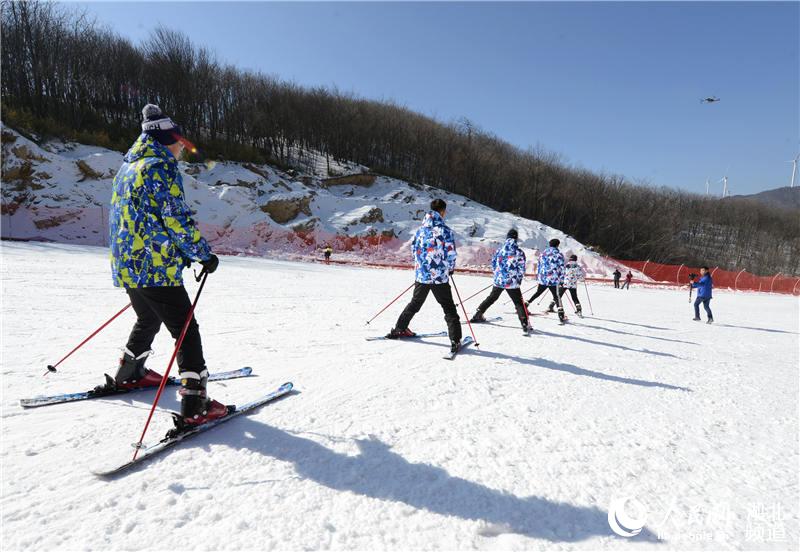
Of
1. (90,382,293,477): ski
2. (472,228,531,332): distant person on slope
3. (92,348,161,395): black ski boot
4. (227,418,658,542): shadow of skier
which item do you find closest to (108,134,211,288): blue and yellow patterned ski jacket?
(92,348,161,395): black ski boot

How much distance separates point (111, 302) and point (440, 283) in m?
5.63

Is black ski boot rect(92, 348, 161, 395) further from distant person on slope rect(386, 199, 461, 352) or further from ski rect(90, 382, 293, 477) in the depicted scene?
distant person on slope rect(386, 199, 461, 352)

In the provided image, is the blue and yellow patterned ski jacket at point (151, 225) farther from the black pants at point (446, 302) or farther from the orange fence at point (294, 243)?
the orange fence at point (294, 243)

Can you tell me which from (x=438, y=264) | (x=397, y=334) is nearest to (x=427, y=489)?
(x=438, y=264)

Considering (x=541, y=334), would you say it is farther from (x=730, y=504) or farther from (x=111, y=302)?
(x=111, y=302)

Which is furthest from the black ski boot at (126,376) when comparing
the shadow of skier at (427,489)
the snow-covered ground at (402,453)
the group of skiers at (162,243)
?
the shadow of skier at (427,489)

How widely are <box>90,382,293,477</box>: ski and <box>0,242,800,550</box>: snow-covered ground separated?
0.06 m

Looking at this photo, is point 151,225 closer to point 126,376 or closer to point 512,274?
point 126,376

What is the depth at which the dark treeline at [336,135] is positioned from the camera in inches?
1074

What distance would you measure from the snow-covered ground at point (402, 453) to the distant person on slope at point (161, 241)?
521 millimetres

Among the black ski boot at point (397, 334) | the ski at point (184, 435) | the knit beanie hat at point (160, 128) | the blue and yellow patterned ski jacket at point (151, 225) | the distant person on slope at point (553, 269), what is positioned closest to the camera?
the ski at point (184, 435)

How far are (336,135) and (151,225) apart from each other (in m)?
40.9

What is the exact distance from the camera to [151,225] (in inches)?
98.8

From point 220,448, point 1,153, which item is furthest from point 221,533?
point 1,153
